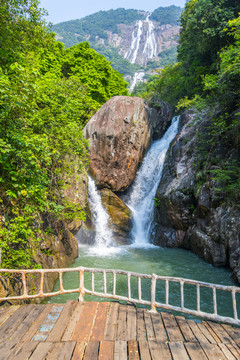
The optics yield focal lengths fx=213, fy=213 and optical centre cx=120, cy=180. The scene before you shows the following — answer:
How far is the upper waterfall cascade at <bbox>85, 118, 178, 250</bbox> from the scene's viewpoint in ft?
49.6

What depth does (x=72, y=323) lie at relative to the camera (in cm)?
409

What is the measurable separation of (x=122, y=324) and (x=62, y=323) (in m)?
1.15

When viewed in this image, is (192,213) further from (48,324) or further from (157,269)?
(48,324)

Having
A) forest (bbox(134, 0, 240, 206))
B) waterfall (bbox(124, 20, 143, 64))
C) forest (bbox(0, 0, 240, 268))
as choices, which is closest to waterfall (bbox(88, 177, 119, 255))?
forest (bbox(0, 0, 240, 268))

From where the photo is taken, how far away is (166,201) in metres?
14.2

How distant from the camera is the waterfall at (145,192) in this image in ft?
53.5

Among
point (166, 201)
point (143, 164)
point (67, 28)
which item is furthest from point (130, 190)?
point (67, 28)

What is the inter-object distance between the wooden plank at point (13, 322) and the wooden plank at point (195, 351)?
3036mm

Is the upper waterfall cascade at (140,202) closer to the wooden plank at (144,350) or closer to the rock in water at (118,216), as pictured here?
the rock in water at (118,216)

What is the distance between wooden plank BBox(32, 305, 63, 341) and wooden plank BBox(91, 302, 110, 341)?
0.82 m

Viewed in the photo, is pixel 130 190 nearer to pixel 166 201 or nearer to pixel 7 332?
pixel 166 201

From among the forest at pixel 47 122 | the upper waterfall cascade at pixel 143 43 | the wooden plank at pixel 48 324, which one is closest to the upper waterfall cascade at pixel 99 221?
the forest at pixel 47 122

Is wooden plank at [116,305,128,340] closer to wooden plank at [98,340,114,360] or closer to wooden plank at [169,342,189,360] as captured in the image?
wooden plank at [98,340,114,360]

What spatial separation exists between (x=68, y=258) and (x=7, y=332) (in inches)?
255
